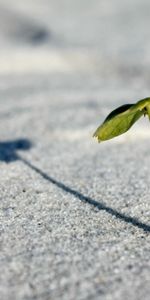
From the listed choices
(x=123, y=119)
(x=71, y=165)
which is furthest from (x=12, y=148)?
(x=123, y=119)

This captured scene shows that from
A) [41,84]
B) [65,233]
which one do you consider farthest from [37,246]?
[41,84]

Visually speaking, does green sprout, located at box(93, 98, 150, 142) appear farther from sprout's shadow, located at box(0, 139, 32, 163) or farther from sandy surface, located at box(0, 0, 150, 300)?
sprout's shadow, located at box(0, 139, 32, 163)

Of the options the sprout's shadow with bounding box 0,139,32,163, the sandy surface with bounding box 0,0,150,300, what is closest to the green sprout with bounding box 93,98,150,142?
the sandy surface with bounding box 0,0,150,300

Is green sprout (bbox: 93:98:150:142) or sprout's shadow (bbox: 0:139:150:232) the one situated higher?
green sprout (bbox: 93:98:150:142)

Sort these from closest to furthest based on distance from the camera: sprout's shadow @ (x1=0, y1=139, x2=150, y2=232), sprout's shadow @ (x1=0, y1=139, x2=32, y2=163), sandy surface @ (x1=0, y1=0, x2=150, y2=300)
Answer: sandy surface @ (x1=0, y1=0, x2=150, y2=300) < sprout's shadow @ (x1=0, y1=139, x2=150, y2=232) < sprout's shadow @ (x1=0, y1=139, x2=32, y2=163)

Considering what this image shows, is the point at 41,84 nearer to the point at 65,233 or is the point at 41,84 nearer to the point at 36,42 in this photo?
the point at 36,42

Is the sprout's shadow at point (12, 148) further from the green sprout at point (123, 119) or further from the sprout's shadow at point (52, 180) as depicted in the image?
the green sprout at point (123, 119)
